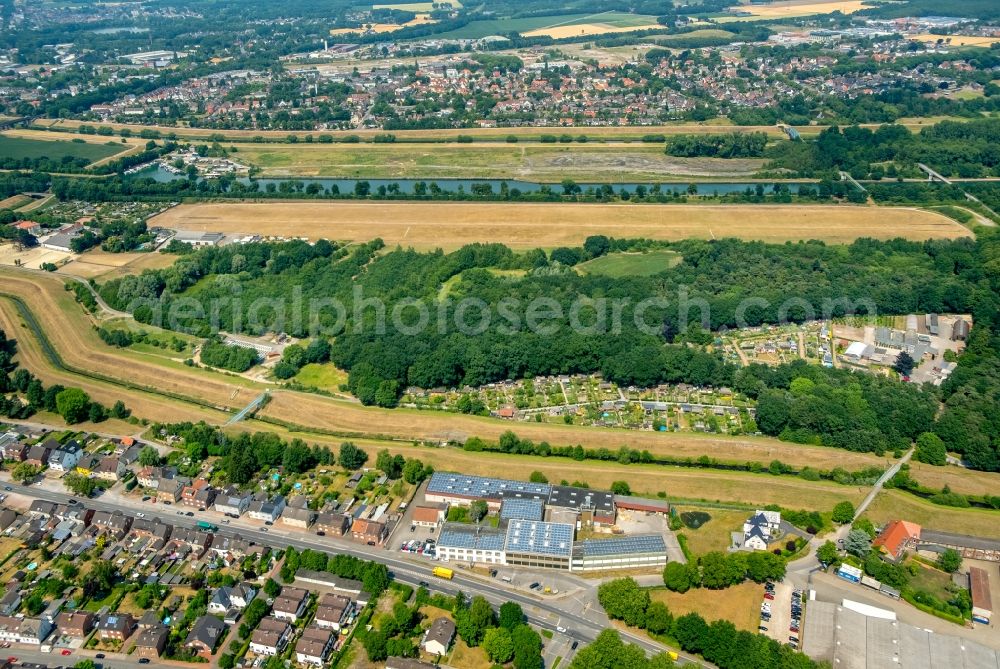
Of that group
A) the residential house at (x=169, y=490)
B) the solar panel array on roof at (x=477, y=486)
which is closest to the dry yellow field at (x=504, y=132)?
the solar panel array on roof at (x=477, y=486)

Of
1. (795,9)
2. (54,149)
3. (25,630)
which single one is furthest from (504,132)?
(795,9)

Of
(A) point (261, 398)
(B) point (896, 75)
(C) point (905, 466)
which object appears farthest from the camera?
(B) point (896, 75)

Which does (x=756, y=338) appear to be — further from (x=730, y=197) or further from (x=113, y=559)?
(x=113, y=559)

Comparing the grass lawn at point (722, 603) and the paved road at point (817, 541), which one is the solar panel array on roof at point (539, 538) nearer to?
the grass lawn at point (722, 603)

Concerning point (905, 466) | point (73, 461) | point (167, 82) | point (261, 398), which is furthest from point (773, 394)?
point (167, 82)

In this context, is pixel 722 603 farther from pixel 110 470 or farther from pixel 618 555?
pixel 110 470
